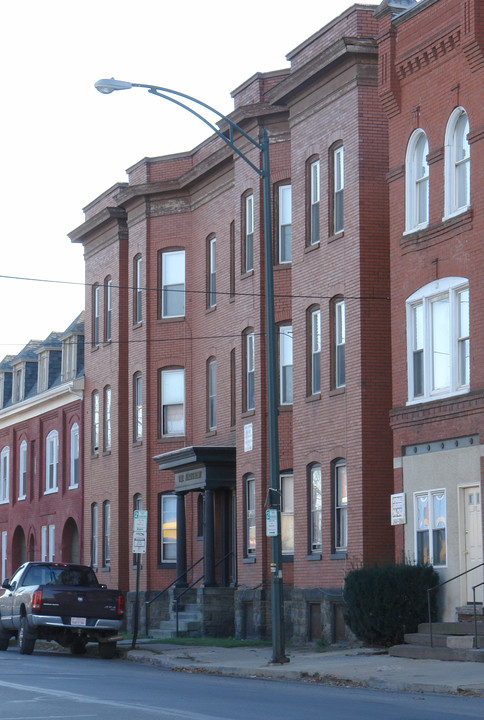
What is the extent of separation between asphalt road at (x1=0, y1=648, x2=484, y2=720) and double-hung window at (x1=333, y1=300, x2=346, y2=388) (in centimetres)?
867

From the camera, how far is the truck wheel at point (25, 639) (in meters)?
26.3

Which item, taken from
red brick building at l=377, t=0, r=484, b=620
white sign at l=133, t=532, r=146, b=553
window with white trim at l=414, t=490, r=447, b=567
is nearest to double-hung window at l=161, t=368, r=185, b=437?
white sign at l=133, t=532, r=146, b=553

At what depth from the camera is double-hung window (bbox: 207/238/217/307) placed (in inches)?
1408

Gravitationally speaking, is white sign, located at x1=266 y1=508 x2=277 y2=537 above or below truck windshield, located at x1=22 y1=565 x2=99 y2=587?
above

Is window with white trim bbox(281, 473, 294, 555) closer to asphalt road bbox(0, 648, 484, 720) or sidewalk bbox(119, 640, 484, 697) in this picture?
sidewalk bbox(119, 640, 484, 697)

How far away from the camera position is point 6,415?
175 feet

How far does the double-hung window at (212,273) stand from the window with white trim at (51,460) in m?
13.8

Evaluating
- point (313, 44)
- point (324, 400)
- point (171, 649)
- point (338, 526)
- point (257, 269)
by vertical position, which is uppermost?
point (313, 44)

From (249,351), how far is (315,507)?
5404mm

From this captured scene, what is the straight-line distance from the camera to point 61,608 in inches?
1016

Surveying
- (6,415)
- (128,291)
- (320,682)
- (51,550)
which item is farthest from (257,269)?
(6,415)

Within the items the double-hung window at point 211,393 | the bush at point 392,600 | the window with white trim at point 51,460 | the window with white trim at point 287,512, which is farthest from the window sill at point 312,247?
the window with white trim at point 51,460

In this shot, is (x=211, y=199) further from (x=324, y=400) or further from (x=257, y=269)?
(x=324, y=400)

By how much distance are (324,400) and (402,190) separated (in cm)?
523
